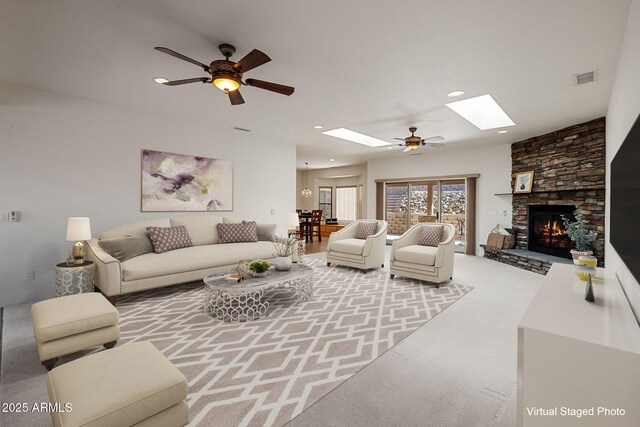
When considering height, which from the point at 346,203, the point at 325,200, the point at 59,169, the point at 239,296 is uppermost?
the point at 59,169

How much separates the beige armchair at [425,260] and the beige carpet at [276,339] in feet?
0.63

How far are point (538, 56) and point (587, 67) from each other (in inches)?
26.2

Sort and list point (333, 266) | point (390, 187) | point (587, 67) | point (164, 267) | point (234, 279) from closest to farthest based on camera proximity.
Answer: point (587, 67) < point (234, 279) < point (164, 267) < point (333, 266) < point (390, 187)

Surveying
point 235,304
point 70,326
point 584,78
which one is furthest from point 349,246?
point 70,326

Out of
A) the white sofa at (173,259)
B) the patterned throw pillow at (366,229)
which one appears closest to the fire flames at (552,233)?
the patterned throw pillow at (366,229)

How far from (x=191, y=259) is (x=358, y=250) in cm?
263

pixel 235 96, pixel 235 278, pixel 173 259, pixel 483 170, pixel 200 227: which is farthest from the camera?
pixel 483 170

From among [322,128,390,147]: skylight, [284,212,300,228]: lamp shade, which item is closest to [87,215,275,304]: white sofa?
[284,212,300,228]: lamp shade

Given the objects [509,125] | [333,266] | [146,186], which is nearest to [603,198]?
[509,125]

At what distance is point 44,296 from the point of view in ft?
12.4

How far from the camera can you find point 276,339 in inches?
103

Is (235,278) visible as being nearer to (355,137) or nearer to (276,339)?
(276,339)

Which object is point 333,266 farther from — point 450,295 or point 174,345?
point 174,345

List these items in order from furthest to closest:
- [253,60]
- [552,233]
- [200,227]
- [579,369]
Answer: [552,233]
[200,227]
[253,60]
[579,369]
